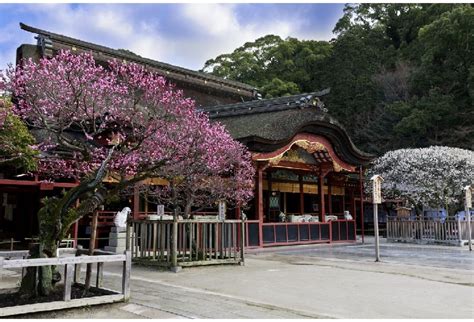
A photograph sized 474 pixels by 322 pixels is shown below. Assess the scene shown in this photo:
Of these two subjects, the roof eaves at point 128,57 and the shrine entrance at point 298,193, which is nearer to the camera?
the shrine entrance at point 298,193

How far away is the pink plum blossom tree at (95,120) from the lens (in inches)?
263

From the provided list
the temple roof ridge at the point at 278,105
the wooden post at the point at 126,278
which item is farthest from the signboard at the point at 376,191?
the wooden post at the point at 126,278

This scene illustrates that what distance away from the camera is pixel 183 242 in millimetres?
10516

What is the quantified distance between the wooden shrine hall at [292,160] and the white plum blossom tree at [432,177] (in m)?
2.95

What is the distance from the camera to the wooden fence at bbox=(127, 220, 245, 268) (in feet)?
33.8

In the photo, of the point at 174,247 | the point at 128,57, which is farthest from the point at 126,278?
the point at 128,57

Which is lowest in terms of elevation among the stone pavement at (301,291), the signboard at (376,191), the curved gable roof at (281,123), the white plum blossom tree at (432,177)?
the stone pavement at (301,291)

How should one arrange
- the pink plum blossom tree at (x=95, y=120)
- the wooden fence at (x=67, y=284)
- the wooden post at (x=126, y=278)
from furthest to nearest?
the pink plum blossom tree at (x=95, y=120) → the wooden post at (x=126, y=278) → the wooden fence at (x=67, y=284)

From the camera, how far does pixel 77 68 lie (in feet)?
23.1

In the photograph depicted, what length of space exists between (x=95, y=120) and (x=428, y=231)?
16306mm

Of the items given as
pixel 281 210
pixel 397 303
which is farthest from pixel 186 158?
pixel 281 210

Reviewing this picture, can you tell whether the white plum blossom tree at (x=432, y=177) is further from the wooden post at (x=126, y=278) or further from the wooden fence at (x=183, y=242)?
the wooden post at (x=126, y=278)

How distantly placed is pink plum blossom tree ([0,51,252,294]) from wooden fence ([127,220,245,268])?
204 centimetres

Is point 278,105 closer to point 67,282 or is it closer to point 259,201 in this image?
point 259,201
